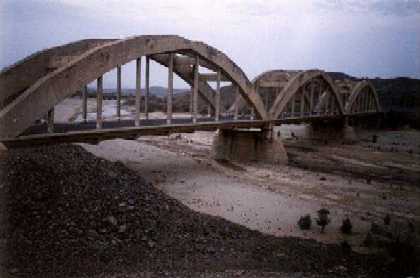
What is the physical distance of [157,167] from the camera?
25.6 metres

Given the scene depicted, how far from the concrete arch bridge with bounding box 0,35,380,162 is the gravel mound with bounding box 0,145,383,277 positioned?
1546mm

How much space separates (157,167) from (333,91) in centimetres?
2470

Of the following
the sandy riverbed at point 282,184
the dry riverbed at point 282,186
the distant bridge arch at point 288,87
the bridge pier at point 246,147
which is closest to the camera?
the dry riverbed at point 282,186

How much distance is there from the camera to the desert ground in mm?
16594

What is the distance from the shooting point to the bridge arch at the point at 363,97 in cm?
5550

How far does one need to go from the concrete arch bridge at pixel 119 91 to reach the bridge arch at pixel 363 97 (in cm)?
1918

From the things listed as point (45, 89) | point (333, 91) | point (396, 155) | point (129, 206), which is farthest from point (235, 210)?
point (333, 91)

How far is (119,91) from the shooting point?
21.5 m

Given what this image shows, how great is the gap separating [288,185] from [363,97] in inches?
1591

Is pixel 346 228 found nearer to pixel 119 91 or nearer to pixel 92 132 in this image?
pixel 92 132

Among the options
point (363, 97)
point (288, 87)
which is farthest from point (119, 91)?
point (363, 97)

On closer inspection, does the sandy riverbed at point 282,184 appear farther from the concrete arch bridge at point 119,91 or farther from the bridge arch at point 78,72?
the bridge arch at point 78,72

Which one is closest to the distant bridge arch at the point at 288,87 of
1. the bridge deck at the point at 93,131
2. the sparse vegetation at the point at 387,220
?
the bridge deck at the point at 93,131

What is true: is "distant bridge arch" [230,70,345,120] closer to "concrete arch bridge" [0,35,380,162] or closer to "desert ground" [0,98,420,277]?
"concrete arch bridge" [0,35,380,162]
